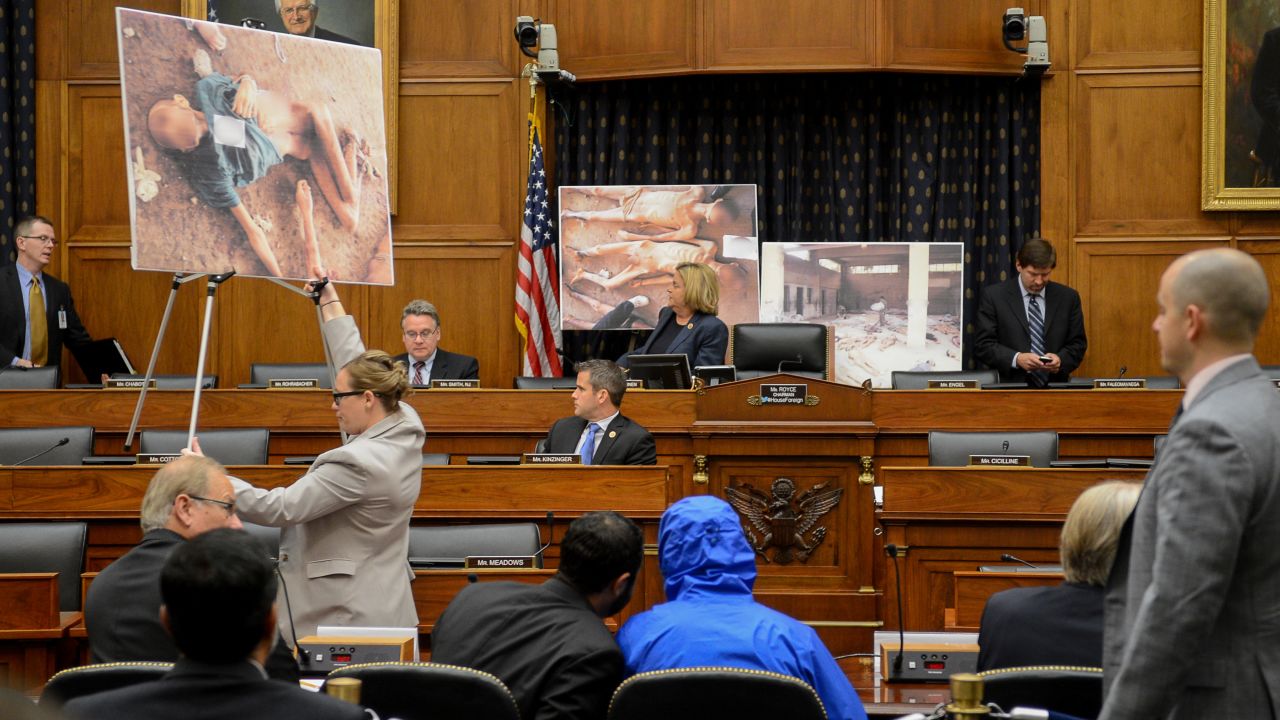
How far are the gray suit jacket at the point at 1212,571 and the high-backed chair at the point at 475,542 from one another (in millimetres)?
2729

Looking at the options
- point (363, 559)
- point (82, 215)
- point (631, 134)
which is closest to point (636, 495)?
point (363, 559)

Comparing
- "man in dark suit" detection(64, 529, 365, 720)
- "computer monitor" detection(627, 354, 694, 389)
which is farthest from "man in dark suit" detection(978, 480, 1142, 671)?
"computer monitor" detection(627, 354, 694, 389)

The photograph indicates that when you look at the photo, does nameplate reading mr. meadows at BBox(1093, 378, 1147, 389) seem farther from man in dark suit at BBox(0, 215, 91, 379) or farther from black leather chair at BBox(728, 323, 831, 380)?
man in dark suit at BBox(0, 215, 91, 379)

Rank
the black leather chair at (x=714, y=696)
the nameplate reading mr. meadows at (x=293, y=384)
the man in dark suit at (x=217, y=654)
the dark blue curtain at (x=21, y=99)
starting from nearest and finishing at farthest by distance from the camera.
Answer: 1. the man in dark suit at (x=217, y=654)
2. the black leather chair at (x=714, y=696)
3. the nameplate reading mr. meadows at (x=293, y=384)
4. the dark blue curtain at (x=21, y=99)

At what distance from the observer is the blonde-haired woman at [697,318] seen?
7.48 meters

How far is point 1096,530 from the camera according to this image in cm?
286

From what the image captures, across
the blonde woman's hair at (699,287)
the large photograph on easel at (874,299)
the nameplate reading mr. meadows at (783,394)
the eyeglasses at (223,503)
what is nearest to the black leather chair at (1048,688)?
the eyeglasses at (223,503)

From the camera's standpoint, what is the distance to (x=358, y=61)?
621 cm

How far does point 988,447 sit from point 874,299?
333 centimetres

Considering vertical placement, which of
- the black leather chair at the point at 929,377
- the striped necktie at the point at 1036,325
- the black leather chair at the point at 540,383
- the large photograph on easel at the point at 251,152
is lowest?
the black leather chair at the point at 540,383

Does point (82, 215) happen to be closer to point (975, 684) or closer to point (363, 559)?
point (363, 559)

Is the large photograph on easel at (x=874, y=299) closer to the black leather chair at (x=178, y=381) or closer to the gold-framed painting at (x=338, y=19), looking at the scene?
the gold-framed painting at (x=338, y=19)

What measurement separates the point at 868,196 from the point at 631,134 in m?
1.80

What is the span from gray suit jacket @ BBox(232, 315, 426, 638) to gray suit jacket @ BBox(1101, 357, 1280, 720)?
249 cm
